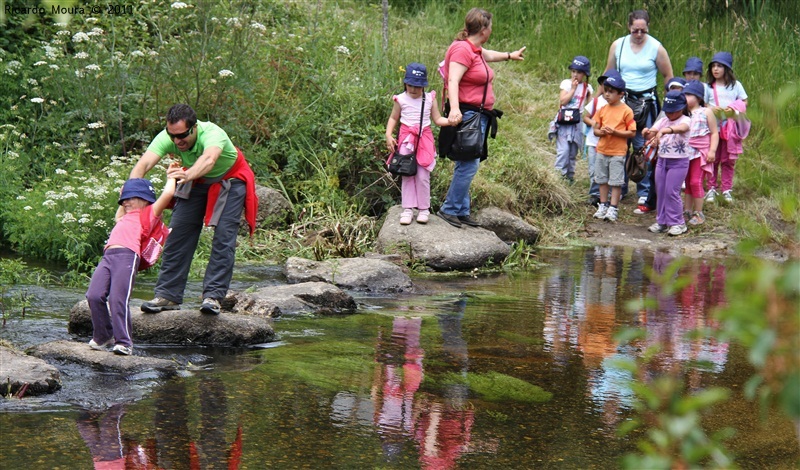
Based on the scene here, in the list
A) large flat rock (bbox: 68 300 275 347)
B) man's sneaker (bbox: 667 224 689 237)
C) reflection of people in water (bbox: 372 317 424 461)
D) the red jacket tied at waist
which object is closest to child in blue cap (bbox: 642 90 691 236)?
man's sneaker (bbox: 667 224 689 237)

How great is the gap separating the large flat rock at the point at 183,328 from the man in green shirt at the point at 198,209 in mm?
86

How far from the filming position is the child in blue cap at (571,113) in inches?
511

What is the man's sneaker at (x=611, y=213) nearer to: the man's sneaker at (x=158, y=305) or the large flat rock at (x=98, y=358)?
the man's sneaker at (x=158, y=305)

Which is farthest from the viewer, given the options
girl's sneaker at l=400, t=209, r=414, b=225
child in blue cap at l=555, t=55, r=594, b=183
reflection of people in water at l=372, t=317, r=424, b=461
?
child in blue cap at l=555, t=55, r=594, b=183

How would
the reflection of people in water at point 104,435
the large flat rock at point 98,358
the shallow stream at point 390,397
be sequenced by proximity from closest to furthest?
the reflection of people in water at point 104,435 → the shallow stream at point 390,397 → the large flat rock at point 98,358

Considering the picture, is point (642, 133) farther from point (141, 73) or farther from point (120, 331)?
point (120, 331)

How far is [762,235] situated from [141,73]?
10.8 metres

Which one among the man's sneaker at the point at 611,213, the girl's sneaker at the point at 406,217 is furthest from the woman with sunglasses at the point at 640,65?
the girl's sneaker at the point at 406,217

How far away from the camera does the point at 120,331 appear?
6.24 m

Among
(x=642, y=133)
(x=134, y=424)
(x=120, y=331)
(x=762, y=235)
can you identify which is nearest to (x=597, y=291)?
(x=642, y=133)

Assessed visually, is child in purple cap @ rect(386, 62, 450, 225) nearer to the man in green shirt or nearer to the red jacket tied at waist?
the red jacket tied at waist

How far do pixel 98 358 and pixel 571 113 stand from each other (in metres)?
8.28

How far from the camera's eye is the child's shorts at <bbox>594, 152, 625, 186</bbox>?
493 inches

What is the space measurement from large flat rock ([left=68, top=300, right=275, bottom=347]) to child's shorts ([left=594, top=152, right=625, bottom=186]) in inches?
265
